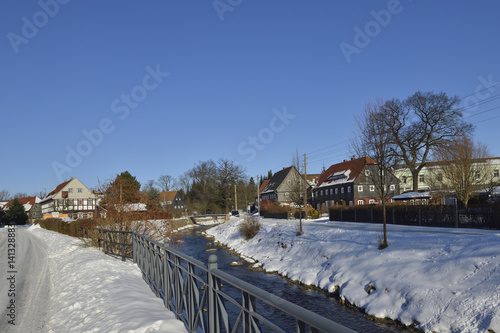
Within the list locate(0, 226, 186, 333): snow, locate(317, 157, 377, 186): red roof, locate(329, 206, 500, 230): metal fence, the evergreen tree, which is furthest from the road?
the evergreen tree

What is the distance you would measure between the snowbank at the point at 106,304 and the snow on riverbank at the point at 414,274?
6.87 metres

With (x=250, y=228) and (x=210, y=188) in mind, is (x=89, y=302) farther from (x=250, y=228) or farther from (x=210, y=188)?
(x=210, y=188)

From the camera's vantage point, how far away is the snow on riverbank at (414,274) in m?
8.77

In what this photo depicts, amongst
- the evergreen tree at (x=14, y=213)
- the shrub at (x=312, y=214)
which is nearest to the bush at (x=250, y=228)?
the shrub at (x=312, y=214)

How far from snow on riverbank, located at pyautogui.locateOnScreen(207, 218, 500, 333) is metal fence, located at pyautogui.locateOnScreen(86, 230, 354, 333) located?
349 centimetres

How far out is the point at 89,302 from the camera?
6.89m

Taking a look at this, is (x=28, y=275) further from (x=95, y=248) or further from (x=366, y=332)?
(x=366, y=332)

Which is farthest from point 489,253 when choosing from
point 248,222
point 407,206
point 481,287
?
point 248,222

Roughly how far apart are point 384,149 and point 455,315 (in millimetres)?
8160

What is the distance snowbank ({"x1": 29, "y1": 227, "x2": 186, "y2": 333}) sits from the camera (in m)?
5.21

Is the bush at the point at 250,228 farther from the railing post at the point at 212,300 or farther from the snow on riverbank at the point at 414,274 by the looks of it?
the railing post at the point at 212,300

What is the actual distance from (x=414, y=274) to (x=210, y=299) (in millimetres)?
9047

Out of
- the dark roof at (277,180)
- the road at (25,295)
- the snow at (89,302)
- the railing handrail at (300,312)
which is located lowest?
the road at (25,295)

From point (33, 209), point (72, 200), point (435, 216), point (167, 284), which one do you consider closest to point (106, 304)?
point (167, 284)
